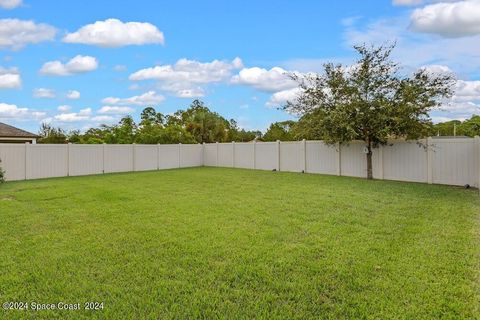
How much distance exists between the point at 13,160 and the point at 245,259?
13292mm

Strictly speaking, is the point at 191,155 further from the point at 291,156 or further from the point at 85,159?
the point at 291,156

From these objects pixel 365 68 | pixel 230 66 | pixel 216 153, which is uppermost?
pixel 230 66

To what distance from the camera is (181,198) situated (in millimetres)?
8094

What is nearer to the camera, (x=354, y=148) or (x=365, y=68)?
(x=365, y=68)

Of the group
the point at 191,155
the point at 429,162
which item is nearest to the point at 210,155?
the point at 191,155

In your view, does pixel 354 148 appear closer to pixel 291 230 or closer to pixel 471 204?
pixel 471 204

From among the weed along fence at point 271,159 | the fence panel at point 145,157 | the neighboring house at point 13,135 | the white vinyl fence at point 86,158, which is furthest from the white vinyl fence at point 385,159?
the neighboring house at point 13,135

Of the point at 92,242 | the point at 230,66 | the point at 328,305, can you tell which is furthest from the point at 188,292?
the point at 230,66

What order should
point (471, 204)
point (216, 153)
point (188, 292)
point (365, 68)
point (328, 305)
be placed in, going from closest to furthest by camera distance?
1. point (328, 305)
2. point (188, 292)
3. point (471, 204)
4. point (365, 68)
5. point (216, 153)

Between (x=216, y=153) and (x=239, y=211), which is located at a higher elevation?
(x=216, y=153)

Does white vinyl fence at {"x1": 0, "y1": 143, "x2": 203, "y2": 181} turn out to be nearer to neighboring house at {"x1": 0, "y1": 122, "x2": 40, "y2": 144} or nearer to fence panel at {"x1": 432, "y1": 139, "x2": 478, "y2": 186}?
neighboring house at {"x1": 0, "y1": 122, "x2": 40, "y2": 144}

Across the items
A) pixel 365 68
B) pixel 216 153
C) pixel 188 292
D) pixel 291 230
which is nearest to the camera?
pixel 188 292

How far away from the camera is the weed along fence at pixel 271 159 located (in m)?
10.7

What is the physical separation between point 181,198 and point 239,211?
6.90 feet
